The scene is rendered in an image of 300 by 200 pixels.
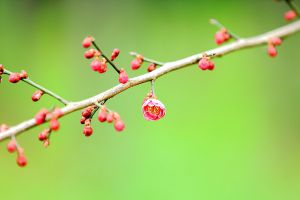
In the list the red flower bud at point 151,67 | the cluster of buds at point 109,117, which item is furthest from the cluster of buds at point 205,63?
the cluster of buds at point 109,117

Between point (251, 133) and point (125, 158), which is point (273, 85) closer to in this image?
point (251, 133)

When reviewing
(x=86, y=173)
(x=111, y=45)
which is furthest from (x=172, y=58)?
(x=86, y=173)

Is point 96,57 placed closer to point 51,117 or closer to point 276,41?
point 51,117

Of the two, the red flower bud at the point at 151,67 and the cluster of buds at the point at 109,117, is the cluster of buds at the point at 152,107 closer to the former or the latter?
the red flower bud at the point at 151,67

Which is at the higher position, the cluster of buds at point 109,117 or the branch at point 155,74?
the branch at point 155,74

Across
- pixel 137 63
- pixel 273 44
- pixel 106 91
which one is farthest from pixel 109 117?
pixel 273 44

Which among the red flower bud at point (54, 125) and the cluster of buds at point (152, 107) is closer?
the red flower bud at point (54, 125)

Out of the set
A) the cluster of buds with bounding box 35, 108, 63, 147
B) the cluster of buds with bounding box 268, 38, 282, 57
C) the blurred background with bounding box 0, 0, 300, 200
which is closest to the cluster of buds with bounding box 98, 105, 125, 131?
the cluster of buds with bounding box 35, 108, 63, 147

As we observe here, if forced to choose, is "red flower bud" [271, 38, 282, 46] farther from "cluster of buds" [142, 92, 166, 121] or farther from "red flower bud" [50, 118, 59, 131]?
"red flower bud" [50, 118, 59, 131]
